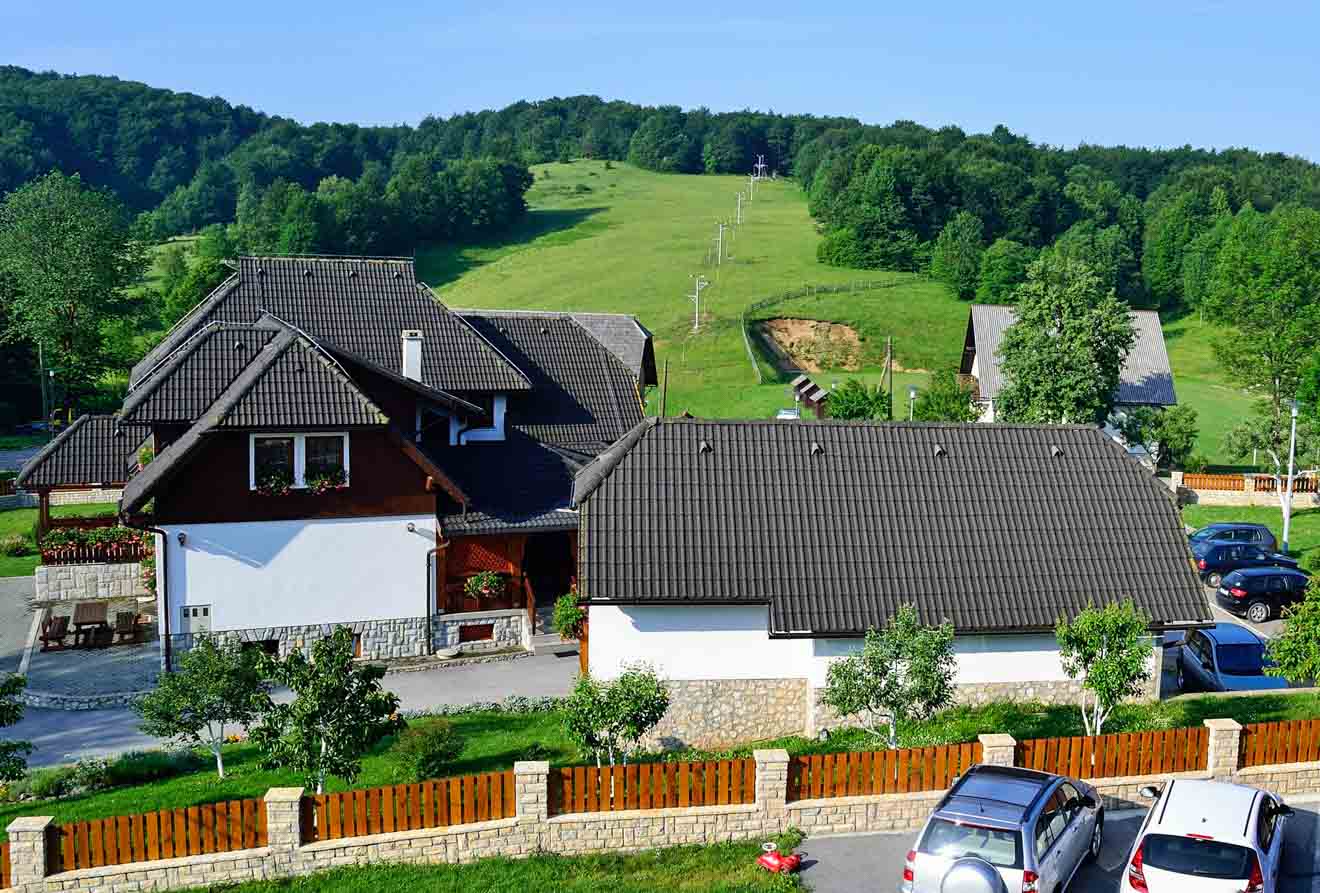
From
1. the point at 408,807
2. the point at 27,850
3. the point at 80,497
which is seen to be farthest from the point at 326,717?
the point at 80,497

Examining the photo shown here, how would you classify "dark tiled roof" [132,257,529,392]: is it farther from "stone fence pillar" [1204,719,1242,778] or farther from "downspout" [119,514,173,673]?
"stone fence pillar" [1204,719,1242,778]

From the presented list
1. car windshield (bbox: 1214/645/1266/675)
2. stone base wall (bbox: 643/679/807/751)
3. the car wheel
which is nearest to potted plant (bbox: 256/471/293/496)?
stone base wall (bbox: 643/679/807/751)

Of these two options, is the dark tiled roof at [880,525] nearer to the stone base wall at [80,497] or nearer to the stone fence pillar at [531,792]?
the stone fence pillar at [531,792]

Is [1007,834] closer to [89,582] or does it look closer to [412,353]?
[412,353]

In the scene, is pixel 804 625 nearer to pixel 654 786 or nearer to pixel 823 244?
pixel 654 786

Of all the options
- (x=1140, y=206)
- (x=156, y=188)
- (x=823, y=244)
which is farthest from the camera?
(x=156, y=188)

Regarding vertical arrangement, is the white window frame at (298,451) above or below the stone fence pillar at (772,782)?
above

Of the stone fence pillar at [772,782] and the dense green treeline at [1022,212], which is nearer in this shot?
the stone fence pillar at [772,782]

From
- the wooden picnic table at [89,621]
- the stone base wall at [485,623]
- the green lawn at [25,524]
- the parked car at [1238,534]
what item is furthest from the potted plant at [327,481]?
the parked car at [1238,534]

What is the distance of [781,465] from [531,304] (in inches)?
2792

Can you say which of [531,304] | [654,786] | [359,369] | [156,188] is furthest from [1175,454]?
[156,188]

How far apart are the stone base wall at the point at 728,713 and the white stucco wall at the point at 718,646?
0.58 feet

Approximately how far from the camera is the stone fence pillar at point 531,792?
15359 millimetres

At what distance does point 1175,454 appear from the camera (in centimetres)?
4744
